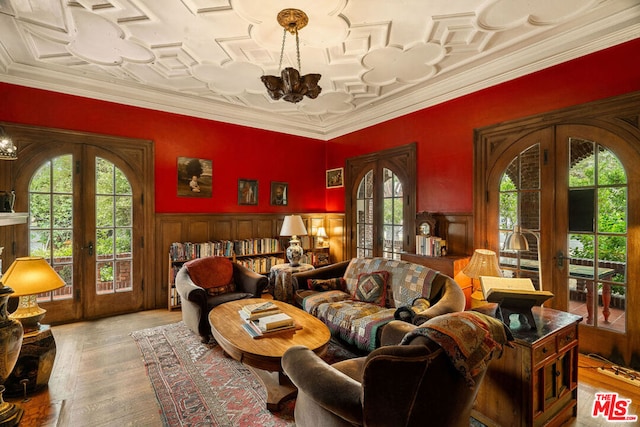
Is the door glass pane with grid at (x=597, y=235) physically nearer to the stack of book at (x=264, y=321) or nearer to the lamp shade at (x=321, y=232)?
the stack of book at (x=264, y=321)

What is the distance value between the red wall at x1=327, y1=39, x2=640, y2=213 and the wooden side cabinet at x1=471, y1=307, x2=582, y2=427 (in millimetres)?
2221

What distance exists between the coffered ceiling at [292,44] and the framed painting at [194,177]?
891mm

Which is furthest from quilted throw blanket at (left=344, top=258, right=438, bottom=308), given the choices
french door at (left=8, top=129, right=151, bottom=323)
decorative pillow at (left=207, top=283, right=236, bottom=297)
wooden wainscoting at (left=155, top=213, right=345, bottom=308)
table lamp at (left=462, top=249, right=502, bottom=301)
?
french door at (left=8, top=129, right=151, bottom=323)

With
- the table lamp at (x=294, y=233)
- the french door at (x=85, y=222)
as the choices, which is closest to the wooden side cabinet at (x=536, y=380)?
the table lamp at (x=294, y=233)

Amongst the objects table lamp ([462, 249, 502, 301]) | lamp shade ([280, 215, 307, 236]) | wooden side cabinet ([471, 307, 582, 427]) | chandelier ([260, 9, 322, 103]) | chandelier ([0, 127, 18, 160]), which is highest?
chandelier ([260, 9, 322, 103])

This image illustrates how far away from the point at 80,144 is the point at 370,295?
4334mm

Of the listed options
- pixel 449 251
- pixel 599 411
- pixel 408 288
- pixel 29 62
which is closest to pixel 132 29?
pixel 29 62

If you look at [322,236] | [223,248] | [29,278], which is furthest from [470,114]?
[29,278]

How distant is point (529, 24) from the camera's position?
113 inches

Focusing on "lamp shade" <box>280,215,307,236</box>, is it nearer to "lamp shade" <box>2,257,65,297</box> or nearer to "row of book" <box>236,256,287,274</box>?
"row of book" <box>236,256,287,274</box>

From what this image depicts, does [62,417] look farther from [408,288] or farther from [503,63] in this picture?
[503,63]

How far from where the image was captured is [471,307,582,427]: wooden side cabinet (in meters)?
1.79

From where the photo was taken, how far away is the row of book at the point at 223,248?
4625mm

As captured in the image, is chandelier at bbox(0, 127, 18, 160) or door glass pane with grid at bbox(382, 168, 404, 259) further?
door glass pane with grid at bbox(382, 168, 404, 259)
